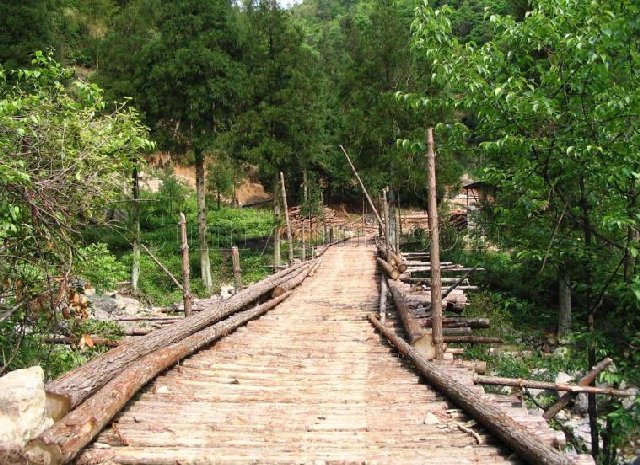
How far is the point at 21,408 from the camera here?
3.02m

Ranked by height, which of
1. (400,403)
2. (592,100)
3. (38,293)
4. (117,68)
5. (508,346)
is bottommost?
(508,346)

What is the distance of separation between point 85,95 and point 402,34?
17.9 meters

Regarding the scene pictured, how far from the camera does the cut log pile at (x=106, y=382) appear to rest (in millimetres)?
3018

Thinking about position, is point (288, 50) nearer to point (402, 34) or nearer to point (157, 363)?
point (402, 34)

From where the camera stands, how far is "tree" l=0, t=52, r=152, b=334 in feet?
15.0

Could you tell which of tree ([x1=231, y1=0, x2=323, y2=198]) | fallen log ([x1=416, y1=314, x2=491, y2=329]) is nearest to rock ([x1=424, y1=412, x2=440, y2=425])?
fallen log ([x1=416, y1=314, x2=491, y2=329])

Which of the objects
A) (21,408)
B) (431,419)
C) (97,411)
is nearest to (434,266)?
(431,419)

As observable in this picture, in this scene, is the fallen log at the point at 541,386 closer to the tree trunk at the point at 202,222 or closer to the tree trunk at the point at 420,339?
the tree trunk at the point at 420,339

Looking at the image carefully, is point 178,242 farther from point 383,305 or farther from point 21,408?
point 21,408

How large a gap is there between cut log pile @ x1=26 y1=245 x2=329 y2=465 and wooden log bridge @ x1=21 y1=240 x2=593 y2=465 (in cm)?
1

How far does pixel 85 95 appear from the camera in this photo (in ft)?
21.4

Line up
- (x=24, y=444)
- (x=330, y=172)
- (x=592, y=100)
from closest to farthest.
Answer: (x=24, y=444)
(x=592, y=100)
(x=330, y=172)

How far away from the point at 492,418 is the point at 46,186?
393 cm

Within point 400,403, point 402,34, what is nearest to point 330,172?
point 402,34
